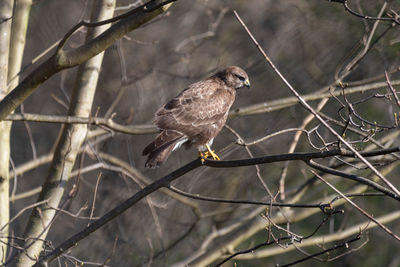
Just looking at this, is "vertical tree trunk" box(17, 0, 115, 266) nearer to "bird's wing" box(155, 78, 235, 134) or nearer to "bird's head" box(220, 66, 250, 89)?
"bird's wing" box(155, 78, 235, 134)

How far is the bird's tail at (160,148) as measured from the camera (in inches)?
168

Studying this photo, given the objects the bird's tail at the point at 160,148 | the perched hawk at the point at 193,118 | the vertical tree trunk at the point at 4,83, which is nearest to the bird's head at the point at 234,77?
the perched hawk at the point at 193,118

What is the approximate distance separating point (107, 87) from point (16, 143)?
1996 mm

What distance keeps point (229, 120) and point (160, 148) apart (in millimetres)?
3235

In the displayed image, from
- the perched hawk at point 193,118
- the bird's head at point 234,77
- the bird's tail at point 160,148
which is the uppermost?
the bird's head at point 234,77

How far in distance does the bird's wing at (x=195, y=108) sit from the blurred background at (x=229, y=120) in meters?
0.86

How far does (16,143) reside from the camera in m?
10.0

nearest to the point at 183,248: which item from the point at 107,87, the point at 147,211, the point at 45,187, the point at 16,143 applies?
the point at 147,211

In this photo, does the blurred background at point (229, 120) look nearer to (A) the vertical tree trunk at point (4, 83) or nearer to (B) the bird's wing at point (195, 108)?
(B) the bird's wing at point (195, 108)

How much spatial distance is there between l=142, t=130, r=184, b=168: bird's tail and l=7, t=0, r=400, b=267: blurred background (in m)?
1.40

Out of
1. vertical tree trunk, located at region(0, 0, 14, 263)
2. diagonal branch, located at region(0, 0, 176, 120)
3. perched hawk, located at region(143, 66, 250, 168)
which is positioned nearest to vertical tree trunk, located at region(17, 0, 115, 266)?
vertical tree trunk, located at region(0, 0, 14, 263)

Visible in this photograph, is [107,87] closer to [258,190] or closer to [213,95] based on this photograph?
[258,190]

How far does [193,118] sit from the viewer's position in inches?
190

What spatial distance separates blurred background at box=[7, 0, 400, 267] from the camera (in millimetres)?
6535
